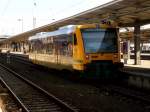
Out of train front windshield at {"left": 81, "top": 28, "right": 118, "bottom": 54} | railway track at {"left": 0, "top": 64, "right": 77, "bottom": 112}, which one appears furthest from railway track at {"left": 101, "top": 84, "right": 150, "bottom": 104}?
railway track at {"left": 0, "top": 64, "right": 77, "bottom": 112}

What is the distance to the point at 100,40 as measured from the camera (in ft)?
68.9

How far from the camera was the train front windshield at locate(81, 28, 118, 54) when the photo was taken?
68.5ft

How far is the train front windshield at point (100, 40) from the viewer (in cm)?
2089

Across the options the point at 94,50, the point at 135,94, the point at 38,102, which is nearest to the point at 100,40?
the point at 94,50

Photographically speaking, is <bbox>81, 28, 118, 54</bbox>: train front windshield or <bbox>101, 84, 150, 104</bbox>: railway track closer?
<bbox>101, 84, 150, 104</bbox>: railway track

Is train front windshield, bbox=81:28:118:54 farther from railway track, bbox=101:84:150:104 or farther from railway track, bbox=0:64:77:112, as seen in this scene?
railway track, bbox=0:64:77:112

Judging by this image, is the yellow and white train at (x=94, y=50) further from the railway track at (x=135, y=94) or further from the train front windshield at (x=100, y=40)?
the railway track at (x=135, y=94)

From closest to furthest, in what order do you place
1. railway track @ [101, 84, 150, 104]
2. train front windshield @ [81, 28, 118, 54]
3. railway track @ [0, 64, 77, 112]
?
railway track @ [0, 64, 77, 112], railway track @ [101, 84, 150, 104], train front windshield @ [81, 28, 118, 54]

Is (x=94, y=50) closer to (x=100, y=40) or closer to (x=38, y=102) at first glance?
(x=100, y=40)

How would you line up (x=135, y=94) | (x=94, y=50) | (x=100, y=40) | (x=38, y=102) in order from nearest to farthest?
(x=38, y=102)
(x=135, y=94)
(x=94, y=50)
(x=100, y=40)

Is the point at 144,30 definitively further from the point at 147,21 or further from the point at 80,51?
the point at 80,51

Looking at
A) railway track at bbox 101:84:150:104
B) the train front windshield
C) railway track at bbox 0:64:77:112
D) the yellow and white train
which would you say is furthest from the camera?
the train front windshield

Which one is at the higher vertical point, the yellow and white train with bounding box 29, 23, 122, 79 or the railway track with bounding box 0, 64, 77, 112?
the yellow and white train with bounding box 29, 23, 122, 79

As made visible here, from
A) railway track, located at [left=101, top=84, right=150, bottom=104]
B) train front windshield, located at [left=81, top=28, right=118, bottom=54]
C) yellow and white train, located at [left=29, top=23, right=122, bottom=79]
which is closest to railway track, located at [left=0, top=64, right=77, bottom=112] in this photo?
yellow and white train, located at [left=29, top=23, right=122, bottom=79]
